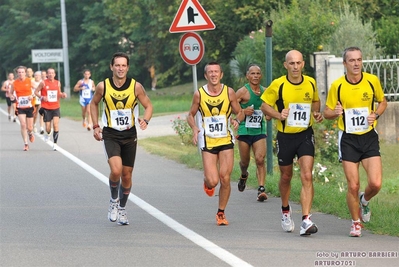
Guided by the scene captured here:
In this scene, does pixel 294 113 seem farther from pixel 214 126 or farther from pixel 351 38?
pixel 351 38

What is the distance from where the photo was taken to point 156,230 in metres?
10.6

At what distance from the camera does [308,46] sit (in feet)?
110

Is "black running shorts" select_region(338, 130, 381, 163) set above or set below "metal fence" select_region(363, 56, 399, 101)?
below

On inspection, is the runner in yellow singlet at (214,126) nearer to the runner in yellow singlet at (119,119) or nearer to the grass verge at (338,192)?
the runner in yellow singlet at (119,119)

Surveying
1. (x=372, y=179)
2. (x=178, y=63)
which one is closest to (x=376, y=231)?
(x=372, y=179)

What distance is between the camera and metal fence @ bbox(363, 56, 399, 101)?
77.9ft

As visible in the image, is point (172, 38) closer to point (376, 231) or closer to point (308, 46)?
point (308, 46)

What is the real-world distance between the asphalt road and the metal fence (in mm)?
7910

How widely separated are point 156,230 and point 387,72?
14359 millimetres

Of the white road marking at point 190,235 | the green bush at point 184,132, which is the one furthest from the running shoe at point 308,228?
the green bush at point 184,132

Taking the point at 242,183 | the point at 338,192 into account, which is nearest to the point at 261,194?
the point at 242,183

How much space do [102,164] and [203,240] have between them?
8879 millimetres

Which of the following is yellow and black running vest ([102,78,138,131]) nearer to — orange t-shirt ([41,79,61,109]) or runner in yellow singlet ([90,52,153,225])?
runner in yellow singlet ([90,52,153,225])

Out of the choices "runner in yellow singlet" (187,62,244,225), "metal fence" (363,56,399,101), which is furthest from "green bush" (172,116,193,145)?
"runner in yellow singlet" (187,62,244,225)
